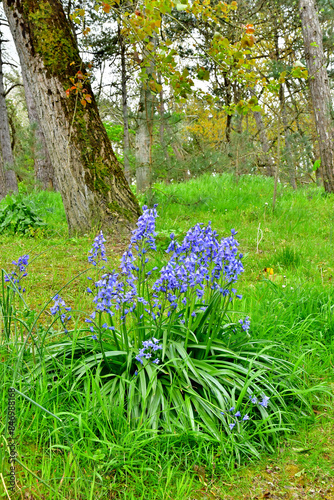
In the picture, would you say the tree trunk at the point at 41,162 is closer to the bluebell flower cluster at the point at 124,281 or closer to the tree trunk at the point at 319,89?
the tree trunk at the point at 319,89

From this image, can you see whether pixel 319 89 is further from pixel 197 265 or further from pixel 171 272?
pixel 171 272

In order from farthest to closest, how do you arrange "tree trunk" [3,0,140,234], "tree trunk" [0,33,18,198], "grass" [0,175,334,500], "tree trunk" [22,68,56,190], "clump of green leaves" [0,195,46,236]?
"tree trunk" [0,33,18,198], "tree trunk" [22,68,56,190], "clump of green leaves" [0,195,46,236], "tree trunk" [3,0,140,234], "grass" [0,175,334,500]

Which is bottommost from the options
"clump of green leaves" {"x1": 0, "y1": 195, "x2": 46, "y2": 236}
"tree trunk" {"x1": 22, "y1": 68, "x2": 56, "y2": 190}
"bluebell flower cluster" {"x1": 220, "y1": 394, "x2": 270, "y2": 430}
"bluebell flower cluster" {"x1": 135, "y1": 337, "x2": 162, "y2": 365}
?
"bluebell flower cluster" {"x1": 220, "y1": 394, "x2": 270, "y2": 430}

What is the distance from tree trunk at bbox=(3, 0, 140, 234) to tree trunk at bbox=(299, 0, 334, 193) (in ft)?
17.2

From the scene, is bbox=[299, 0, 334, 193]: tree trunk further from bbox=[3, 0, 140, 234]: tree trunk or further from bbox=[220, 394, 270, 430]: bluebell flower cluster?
bbox=[220, 394, 270, 430]: bluebell flower cluster

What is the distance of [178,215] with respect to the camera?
664 cm

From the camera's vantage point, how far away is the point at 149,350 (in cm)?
229

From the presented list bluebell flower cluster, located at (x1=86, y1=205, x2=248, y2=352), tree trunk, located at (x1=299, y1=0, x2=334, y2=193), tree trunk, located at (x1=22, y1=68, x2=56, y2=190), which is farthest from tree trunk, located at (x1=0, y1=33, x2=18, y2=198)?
bluebell flower cluster, located at (x1=86, y1=205, x2=248, y2=352)

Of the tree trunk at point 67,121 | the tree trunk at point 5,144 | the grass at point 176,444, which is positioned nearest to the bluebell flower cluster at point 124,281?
the grass at point 176,444

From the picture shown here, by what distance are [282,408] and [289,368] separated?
24cm

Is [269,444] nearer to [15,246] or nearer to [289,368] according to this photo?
[289,368]

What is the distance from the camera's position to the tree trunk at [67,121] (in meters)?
5.06

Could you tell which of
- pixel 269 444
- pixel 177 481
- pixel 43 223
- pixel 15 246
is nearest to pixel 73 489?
pixel 177 481

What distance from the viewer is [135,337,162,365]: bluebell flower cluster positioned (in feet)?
7.02
